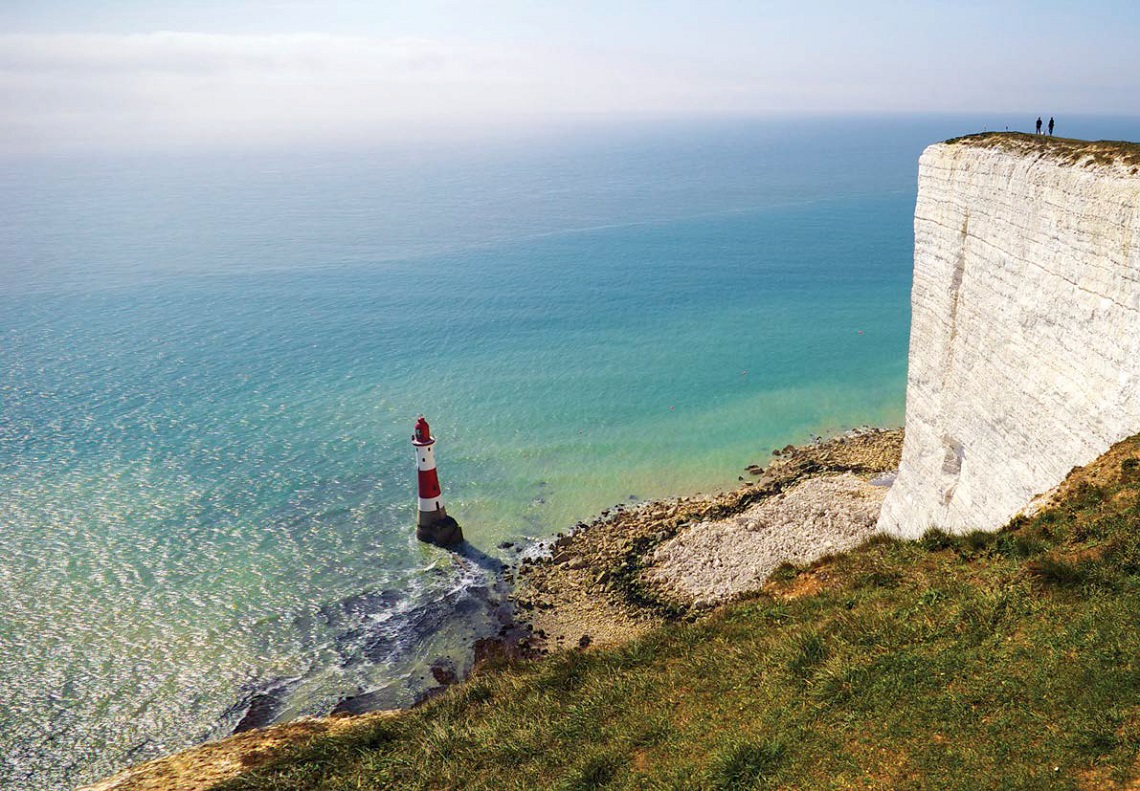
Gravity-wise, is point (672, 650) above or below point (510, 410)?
above

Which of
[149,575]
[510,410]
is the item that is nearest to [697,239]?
[510,410]

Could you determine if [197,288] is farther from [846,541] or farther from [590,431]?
[846,541]

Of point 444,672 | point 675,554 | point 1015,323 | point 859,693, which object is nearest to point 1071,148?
point 1015,323

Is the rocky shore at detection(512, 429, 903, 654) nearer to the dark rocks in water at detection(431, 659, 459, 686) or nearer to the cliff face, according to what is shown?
the dark rocks in water at detection(431, 659, 459, 686)

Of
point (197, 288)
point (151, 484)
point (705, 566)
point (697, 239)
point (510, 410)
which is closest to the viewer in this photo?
point (705, 566)

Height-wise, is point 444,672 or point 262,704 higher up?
point 444,672

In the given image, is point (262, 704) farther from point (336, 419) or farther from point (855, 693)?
point (336, 419)
